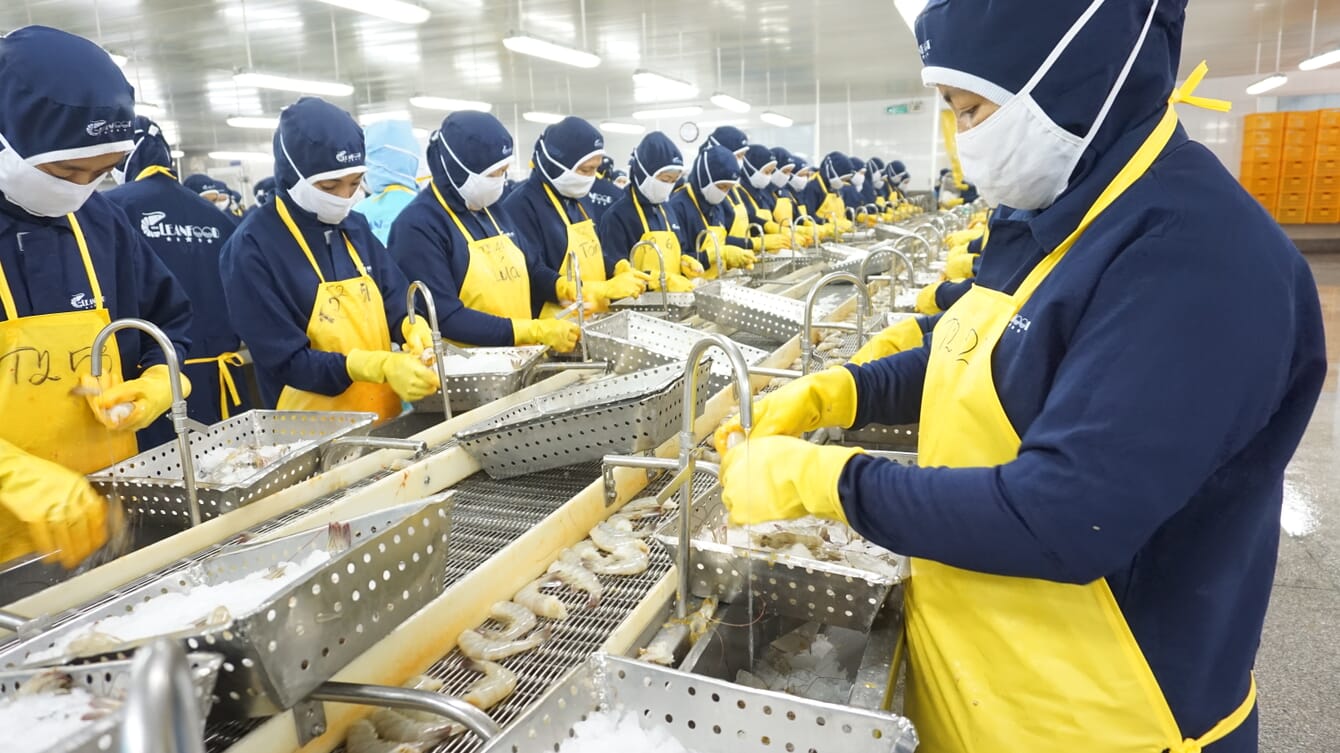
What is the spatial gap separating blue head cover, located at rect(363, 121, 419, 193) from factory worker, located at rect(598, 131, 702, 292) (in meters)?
2.19

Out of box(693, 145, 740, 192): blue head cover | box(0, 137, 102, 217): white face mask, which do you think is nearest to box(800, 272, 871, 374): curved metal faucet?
box(0, 137, 102, 217): white face mask

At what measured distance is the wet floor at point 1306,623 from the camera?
9.09 feet

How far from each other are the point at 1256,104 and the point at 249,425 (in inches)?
971

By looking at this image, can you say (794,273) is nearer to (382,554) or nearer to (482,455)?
(482,455)

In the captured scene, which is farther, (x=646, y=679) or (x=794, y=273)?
(x=794, y=273)

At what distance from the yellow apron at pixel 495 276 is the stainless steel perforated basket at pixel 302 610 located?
2655mm

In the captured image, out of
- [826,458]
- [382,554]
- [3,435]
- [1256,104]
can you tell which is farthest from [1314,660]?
[1256,104]

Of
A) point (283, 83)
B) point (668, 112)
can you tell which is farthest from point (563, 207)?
point (668, 112)

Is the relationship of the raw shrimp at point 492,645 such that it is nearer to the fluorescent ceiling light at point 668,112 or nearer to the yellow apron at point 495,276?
the yellow apron at point 495,276

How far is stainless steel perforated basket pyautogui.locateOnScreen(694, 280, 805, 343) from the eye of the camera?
4.17m

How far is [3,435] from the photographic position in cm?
226

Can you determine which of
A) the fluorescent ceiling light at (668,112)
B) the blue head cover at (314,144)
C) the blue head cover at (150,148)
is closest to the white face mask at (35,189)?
the blue head cover at (314,144)

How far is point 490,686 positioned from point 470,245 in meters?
3.01

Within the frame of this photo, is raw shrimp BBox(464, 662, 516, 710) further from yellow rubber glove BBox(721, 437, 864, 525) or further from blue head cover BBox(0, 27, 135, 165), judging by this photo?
blue head cover BBox(0, 27, 135, 165)
